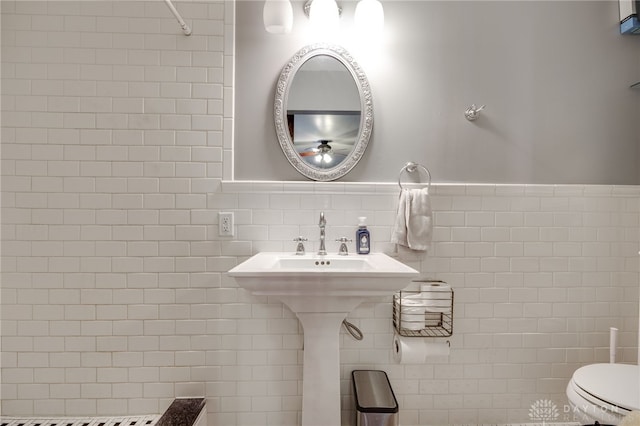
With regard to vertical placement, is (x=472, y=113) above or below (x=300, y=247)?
above

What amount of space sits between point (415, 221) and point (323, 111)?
716mm

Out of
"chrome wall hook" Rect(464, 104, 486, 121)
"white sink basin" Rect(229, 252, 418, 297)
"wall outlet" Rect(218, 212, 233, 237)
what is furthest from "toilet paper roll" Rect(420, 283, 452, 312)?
"wall outlet" Rect(218, 212, 233, 237)

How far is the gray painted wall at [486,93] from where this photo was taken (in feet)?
5.78

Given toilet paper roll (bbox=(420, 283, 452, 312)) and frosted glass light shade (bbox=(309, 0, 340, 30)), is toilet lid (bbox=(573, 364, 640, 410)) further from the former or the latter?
frosted glass light shade (bbox=(309, 0, 340, 30))

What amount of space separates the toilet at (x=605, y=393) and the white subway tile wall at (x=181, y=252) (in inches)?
Answer: 16.3

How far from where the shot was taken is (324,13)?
164 cm

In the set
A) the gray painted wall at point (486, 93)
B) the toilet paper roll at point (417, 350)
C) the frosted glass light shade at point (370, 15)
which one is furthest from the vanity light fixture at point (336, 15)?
the toilet paper roll at point (417, 350)

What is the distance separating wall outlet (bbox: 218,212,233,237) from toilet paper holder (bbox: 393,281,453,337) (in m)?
0.88

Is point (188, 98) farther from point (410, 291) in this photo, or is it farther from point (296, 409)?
point (296, 409)

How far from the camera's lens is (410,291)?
169 cm

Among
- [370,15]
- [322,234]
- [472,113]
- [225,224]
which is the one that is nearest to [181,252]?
[225,224]

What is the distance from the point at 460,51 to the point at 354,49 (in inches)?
21.9

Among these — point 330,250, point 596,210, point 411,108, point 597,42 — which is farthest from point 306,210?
point 597,42

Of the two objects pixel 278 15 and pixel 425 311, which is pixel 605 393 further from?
pixel 278 15
